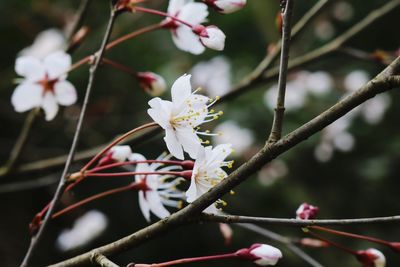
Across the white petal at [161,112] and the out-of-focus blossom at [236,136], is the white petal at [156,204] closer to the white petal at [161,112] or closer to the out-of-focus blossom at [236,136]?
the white petal at [161,112]

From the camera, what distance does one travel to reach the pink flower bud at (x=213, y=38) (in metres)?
1.11

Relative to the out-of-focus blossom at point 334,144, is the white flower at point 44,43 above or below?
above

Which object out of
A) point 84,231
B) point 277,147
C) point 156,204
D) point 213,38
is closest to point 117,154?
point 156,204

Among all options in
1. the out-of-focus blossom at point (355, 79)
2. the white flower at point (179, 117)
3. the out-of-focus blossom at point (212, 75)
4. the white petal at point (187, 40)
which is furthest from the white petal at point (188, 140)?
the out-of-focus blossom at point (212, 75)

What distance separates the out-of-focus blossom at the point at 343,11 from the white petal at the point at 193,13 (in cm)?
220

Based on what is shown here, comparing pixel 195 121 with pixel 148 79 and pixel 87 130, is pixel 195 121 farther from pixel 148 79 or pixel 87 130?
pixel 87 130

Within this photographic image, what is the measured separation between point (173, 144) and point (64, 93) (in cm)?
A: 62

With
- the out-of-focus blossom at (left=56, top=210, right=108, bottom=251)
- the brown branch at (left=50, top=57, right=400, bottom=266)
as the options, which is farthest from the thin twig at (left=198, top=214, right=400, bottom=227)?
the out-of-focus blossom at (left=56, top=210, right=108, bottom=251)

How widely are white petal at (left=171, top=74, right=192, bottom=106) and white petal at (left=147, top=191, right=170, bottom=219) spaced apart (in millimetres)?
249

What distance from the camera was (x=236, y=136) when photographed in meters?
3.18

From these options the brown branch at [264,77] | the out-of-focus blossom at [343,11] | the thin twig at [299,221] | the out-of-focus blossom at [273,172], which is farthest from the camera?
the out-of-focus blossom at [343,11]

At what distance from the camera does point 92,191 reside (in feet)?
9.58

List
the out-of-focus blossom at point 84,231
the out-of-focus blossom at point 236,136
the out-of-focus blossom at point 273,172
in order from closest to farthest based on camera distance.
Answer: the out-of-focus blossom at point 84,231 → the out-of-focus blossom at point 236,136 → the out-of-focus blossom at point 273,172

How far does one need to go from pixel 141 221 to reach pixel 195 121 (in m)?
1.88
